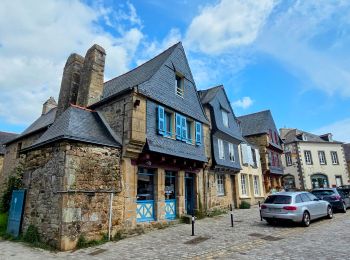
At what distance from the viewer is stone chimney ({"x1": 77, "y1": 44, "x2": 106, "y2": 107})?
12.9 metres

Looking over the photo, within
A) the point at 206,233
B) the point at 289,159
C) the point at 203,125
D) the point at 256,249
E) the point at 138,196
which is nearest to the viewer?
the point at 256,249

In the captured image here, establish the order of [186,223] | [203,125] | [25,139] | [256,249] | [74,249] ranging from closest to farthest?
[256,249]
[74,249]
[186,223]
[203,125]
[25,139]

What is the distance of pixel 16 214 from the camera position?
10.4m

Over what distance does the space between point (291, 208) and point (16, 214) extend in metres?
10.4

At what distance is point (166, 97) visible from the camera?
42.2 feet

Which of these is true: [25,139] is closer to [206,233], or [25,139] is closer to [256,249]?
[206,233]

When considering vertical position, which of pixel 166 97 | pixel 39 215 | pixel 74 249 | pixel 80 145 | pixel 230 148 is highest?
pixel 166 97

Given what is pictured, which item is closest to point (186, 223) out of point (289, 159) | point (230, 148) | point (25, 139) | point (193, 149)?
point (193, 149)

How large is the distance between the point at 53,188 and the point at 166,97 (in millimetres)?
6268

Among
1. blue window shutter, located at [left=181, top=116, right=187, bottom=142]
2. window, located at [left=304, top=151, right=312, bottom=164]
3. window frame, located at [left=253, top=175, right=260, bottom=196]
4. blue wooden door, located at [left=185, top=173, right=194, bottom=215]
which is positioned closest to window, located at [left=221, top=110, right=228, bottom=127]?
blue window shutter, located at [left=181, top=116, right=187, bottom=142]

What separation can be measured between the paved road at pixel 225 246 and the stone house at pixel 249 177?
9.35 metres

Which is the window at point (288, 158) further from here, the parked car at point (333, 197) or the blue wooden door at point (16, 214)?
the blue wooden door at point (16, 214)

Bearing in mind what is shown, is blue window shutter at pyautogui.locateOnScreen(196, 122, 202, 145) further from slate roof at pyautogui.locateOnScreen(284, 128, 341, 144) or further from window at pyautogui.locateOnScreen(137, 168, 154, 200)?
slate roof at pyautogui.locateOnScreen(284, 128, 341, 144)

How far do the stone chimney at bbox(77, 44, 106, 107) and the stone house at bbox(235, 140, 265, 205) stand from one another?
11484 mm
